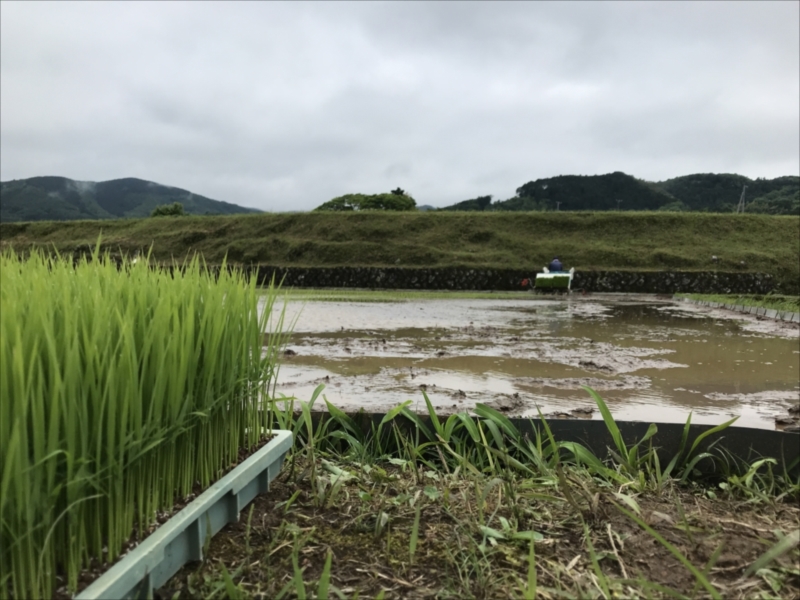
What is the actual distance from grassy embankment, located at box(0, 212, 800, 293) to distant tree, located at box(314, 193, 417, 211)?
34.6 m

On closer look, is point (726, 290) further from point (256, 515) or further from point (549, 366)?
point (256, 515)

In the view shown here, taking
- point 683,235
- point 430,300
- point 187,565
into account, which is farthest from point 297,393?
point 683,235

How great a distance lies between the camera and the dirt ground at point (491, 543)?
110cm

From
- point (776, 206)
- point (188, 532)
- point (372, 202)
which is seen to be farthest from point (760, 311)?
point (372, 202)

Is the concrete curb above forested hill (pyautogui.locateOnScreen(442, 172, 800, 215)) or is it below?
below

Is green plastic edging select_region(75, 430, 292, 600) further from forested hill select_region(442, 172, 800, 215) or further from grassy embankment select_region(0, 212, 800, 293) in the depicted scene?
forested hill select_region(442, 172, 800, 215)

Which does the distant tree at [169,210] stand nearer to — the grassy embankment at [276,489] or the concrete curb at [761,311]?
the concrete curb at [761,311]

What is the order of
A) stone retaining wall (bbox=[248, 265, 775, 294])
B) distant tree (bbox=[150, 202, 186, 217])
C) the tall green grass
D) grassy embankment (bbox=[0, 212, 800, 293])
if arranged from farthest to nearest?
distant tree (bbox=[150, 202, 186, 217]), grassy embankment (bbox=[0, 212, 800, 293]), stone retaining wall (bbox=[248, 265, 775, 294]), the tall green grass

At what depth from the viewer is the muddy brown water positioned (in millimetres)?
3322

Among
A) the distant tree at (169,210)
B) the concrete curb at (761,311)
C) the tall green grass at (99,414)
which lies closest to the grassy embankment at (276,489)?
the tall green grass at (99,414)

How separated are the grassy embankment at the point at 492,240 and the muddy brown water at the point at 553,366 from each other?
12.1 metres

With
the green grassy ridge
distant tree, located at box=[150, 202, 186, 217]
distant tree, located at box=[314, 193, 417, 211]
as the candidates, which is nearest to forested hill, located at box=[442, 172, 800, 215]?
distant tree, located at box=[314, 193, 417, 211]

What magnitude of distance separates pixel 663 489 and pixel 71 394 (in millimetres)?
1579

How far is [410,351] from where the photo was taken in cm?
525
